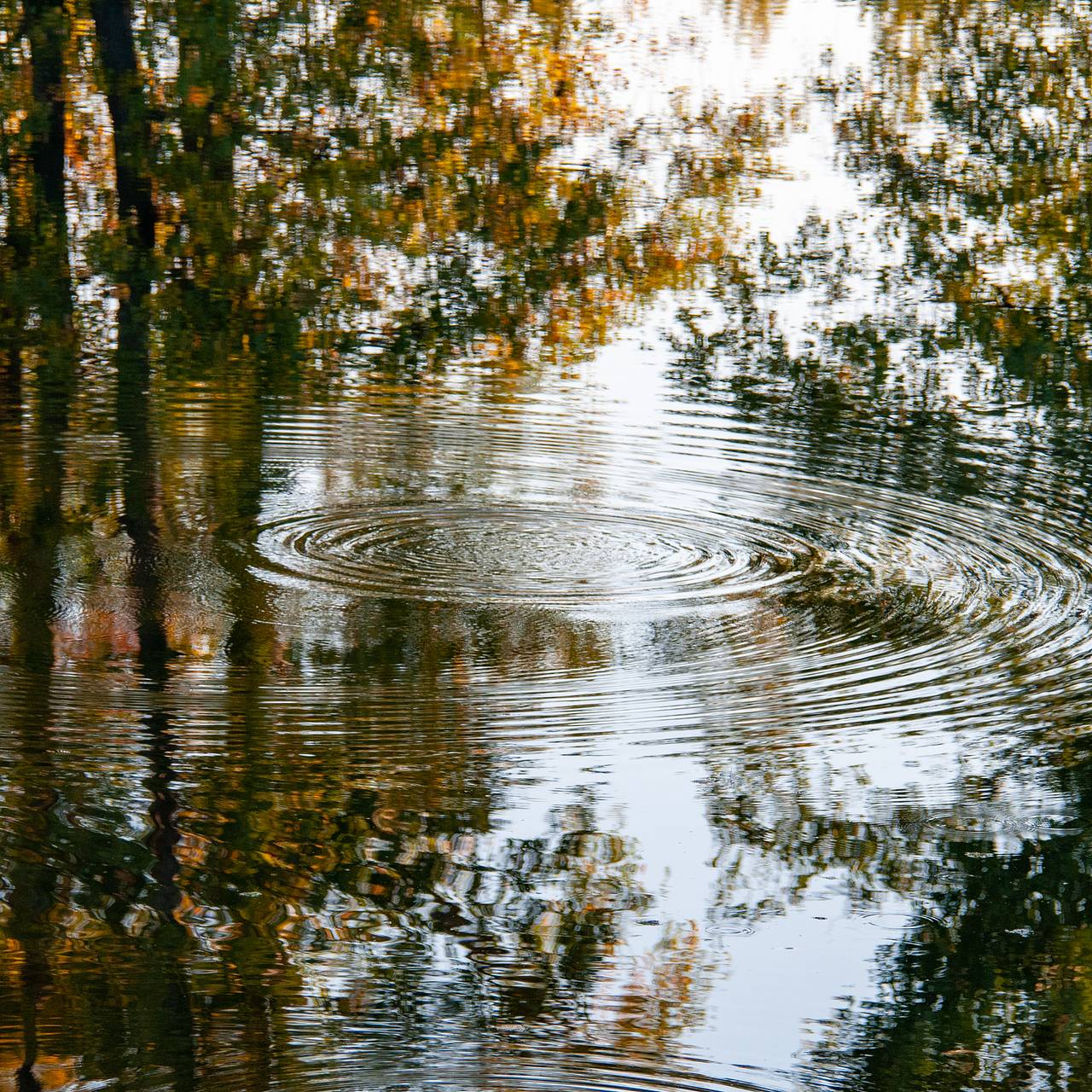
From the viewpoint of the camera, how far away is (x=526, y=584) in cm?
608

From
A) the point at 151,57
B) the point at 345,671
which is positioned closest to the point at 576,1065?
the point at 345,671

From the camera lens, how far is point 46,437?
7613 mm

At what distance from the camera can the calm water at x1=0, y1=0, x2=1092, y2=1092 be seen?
12.0 feet

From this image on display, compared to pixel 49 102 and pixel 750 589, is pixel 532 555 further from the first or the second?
pixel 49 102

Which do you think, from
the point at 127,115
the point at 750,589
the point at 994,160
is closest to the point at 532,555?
the point at 750,589

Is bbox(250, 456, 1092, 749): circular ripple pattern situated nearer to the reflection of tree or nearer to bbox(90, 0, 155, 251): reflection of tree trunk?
the reflection of tree

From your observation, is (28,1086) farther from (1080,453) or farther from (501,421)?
(1080,453)

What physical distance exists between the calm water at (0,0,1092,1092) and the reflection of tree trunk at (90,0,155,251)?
43 mm

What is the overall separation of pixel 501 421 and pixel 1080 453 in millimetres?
2784

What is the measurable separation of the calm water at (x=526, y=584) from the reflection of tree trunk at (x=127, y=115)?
4 cm

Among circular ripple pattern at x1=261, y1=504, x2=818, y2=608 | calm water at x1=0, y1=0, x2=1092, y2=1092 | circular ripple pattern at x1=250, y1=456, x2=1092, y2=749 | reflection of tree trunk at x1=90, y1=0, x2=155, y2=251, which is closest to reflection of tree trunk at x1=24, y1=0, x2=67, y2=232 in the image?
calm water at x1=0, y1=0, x2=1092, y2=1092

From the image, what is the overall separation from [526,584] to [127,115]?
7.85 metres

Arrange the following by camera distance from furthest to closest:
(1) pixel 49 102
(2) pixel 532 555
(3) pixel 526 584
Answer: (1) pixel 49 102 → (2) pixel 532 555 → (3) pixel 526 584

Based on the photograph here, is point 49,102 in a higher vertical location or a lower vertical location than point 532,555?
higher
